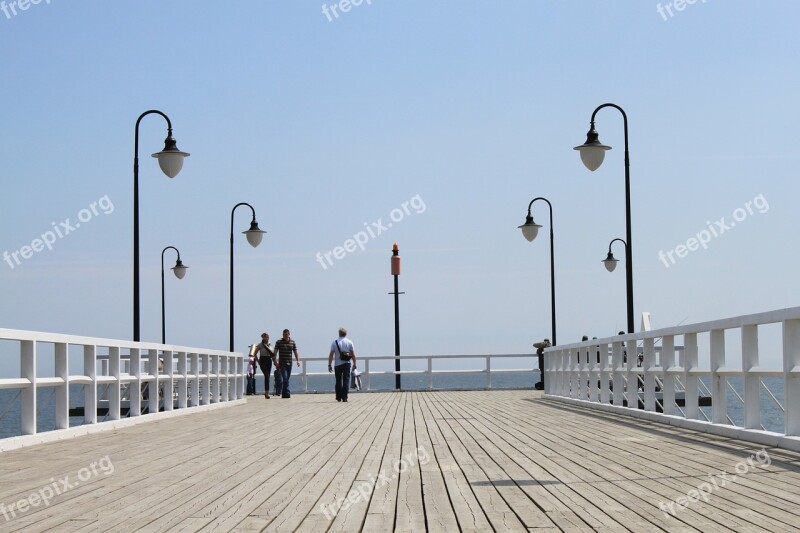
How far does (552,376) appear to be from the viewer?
2527 cm

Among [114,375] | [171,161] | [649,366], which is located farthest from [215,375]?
[649,366]

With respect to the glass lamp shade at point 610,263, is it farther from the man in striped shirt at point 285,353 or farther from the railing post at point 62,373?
the railing post at point 62,373

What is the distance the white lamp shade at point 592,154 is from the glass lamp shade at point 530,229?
10539mm

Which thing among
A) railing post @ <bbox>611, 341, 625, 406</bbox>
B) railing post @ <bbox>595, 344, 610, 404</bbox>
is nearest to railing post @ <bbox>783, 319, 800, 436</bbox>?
railing post @ <bbox>611, 341, 625, 406</bbox>

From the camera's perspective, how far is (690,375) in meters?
12.8

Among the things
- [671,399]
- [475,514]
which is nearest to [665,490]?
[475,514]

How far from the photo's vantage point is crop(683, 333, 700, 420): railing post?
12.6m

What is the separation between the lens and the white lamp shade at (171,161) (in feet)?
66.6

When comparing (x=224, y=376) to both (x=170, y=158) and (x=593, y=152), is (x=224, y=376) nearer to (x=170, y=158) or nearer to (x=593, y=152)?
(x=170, y=158)

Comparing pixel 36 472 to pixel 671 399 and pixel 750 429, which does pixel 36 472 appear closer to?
pixel 750 429

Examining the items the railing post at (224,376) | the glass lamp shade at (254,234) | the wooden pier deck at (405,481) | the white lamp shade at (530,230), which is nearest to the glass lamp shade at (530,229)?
the white lamp shade at (530,230)

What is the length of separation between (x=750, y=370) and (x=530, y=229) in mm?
21088

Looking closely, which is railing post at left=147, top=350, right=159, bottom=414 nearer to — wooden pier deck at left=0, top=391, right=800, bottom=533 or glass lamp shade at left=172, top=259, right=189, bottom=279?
wooden pier deck at left=0, top=391, right=800, bottom=533

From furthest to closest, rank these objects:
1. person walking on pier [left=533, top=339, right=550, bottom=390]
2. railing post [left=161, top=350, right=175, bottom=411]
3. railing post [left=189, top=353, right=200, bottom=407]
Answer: person walking on pier [left=533, top=339, right=550, bottom=390]
railing post [left=189, top=353, right=200, bottom=407]
railing post [left=161, top=350, right=175, bottom=411]
